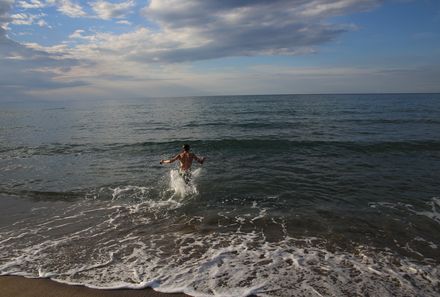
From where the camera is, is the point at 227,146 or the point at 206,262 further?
the point at 227,146

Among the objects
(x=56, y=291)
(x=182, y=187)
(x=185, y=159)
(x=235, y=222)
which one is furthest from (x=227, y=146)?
(x=56, y=291)

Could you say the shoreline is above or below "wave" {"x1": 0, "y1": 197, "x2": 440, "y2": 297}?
above

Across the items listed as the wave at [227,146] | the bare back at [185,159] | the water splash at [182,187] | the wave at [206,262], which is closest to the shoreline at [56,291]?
the wave at [206,262]

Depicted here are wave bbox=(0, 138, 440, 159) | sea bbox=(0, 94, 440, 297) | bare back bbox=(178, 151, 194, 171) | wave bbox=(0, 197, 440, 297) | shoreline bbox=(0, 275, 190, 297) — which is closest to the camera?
shoreline bbox=(0, 275, 190, 297)

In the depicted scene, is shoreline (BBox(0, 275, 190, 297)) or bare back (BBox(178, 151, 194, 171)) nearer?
shoreline (BBox(0, 275, 190, 297))

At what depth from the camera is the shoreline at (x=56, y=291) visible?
549 cm

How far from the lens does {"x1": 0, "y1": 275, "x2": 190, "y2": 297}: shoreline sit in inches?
216

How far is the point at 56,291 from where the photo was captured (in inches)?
221

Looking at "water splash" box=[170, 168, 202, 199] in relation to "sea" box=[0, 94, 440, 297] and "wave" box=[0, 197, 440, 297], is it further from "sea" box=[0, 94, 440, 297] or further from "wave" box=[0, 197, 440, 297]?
"wave" box=[0, 197, 440, 297]

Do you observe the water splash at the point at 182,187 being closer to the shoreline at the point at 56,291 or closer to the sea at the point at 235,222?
the sea at the point at 235,222

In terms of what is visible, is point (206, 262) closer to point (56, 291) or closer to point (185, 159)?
point (56, 291)

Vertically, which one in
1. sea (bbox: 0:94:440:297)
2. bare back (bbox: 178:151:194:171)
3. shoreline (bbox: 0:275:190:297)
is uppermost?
bare back (bbox: 178:151:194:171)

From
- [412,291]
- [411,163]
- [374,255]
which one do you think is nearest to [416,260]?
[374,255]

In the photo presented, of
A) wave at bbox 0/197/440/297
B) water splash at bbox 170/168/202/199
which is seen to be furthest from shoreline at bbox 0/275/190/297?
water splash at bbox 170/168/202/199
